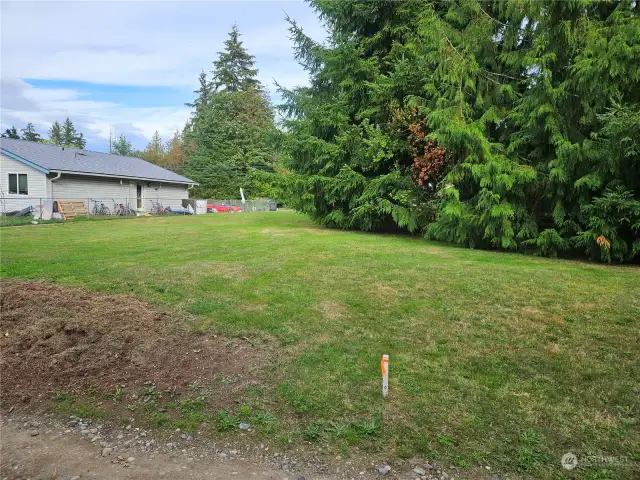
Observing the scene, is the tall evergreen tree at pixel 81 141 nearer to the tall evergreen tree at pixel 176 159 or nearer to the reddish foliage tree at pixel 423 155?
the tall evergreen tree at pixel 176 159

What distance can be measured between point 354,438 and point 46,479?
6.07 ft

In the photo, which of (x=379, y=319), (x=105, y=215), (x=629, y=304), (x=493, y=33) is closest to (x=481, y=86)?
(x=493, y=33)

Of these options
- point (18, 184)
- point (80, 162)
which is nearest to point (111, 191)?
point (80, 162)

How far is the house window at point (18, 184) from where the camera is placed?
18972 millimetres

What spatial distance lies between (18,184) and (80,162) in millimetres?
3445

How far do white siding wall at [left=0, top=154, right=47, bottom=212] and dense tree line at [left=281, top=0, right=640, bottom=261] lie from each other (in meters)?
13.1

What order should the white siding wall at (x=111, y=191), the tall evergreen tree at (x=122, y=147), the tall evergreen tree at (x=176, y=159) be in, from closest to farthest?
1. the white siding wall at (x=111, y=191)
2. the tall evergreen tree at (x=176, y=159)
3. the tall evergreen tree at (x=122, y=147)

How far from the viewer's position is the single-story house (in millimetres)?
18734

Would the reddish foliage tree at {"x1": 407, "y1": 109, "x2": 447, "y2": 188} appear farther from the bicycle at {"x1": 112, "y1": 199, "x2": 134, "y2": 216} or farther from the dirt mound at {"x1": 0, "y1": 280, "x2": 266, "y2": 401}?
the bicycle at {"x1": 112, "y1": 199, "x2": 134, "y2": 216}

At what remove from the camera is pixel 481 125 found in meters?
8.68

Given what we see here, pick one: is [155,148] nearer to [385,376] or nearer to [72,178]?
[72,178]

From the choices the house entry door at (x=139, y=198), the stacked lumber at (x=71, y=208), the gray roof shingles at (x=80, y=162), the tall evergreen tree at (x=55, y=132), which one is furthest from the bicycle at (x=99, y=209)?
the tall evergreen tree at (x=55, y=132)

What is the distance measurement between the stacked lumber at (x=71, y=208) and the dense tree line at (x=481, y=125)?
477 inches

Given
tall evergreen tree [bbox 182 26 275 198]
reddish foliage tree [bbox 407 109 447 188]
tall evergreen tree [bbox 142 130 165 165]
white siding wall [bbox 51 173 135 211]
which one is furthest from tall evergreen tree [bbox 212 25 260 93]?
reddish foliage tree [bbox 407 109 447 188]
